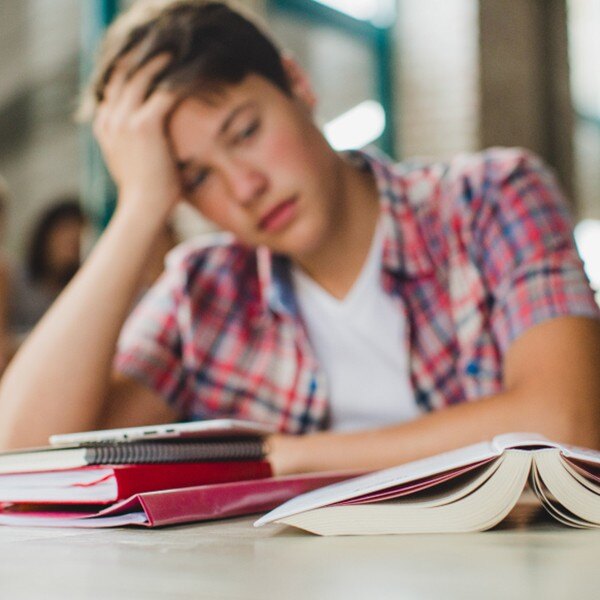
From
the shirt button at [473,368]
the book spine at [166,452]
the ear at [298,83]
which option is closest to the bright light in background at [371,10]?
the ear at [298,83]

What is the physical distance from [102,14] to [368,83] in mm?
1376

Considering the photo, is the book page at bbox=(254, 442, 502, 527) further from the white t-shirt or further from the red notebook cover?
the white t-shirt

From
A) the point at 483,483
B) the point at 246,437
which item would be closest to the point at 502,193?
the point at 246,437

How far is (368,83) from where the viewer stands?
3.94m

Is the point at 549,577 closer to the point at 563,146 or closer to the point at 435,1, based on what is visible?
the point at 435,1

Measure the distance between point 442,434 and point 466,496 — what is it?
45cm

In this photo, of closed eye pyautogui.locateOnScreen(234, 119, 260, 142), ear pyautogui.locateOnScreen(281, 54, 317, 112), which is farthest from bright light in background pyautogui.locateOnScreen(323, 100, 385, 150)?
closed eye pyautogui.locateOnScreen(234, 119, 260, 142)

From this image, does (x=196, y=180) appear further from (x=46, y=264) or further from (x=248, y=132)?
(x=46, y=264)

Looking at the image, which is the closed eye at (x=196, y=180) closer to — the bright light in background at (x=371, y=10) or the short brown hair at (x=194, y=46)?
the short brown hair at (x=194, y=46)

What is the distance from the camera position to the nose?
123 centimetres

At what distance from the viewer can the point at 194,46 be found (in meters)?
1.27

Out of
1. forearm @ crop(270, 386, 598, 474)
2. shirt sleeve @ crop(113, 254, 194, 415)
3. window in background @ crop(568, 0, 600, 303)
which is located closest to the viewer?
forearm @ crop(270, 386, 598, 474)

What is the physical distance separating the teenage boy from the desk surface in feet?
1.94

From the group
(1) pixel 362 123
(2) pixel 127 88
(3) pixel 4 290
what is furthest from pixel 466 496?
(1) pixel 362 123
